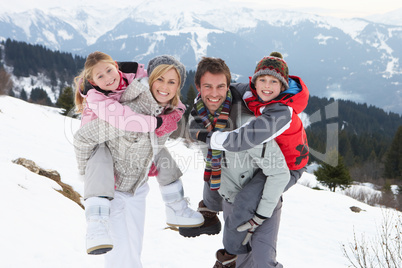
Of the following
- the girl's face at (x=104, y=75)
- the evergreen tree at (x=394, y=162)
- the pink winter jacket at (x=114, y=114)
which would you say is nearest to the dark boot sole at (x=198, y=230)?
the pink winter jacket at (x=114, y=114)

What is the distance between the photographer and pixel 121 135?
247 cm

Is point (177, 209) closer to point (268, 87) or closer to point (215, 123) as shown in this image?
point (215, 123)

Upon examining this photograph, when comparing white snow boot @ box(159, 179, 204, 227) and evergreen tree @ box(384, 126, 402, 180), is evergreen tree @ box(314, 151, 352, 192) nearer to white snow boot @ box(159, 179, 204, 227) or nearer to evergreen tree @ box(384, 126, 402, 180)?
white snow boot @ box(159, 179, 204, 227)

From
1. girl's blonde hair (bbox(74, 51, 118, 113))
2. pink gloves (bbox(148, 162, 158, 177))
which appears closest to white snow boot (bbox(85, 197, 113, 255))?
pink gloves (bbox(148, 162, 158, 177))

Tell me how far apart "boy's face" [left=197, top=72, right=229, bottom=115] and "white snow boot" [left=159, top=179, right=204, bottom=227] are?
97 cm

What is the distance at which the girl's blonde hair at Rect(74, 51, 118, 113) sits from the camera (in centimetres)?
249

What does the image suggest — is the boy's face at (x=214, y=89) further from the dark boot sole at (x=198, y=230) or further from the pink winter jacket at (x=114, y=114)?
the dark boot sole at (x=198, y=230)

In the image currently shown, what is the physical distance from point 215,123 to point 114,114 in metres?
1.03

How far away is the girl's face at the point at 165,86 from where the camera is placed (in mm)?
2543

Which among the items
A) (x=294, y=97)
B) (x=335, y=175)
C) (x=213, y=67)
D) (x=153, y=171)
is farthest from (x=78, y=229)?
(x=335, y=175)

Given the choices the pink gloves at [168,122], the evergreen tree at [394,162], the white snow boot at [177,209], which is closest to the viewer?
the pink gloves at [168,122]

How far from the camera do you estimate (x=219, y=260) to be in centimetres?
300

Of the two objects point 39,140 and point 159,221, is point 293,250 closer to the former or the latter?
point 159,221

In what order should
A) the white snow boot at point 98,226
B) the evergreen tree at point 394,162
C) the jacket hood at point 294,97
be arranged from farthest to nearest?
the evergreen tree at point 394,162 < the jacket hood at point 294,97 < the white snow boot at point 98,226
